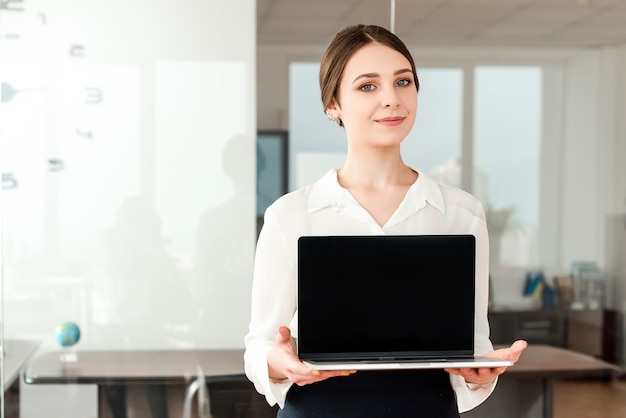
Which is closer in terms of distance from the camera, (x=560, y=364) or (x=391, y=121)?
(x=391, y=121)

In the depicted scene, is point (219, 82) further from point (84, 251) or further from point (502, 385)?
point (502, 385)

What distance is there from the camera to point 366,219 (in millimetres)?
1818

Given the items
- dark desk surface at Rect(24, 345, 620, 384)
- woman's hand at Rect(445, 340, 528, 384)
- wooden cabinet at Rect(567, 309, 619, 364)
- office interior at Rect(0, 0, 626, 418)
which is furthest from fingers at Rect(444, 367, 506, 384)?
wooden cabinet at Rect(567, 309, 619, 364)

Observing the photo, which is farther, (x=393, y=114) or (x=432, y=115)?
(x=432, y=115)

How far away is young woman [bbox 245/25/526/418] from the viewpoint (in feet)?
5.79

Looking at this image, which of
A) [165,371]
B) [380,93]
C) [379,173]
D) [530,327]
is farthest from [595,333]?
[380,93]

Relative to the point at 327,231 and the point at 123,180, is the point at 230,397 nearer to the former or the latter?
the point at 123,180

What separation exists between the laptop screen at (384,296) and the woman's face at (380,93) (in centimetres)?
24

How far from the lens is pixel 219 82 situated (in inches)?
123

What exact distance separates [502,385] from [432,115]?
0.99 m

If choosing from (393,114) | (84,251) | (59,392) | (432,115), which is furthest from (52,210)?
(393,114)

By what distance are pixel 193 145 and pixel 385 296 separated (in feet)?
5.04

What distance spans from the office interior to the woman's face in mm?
1220

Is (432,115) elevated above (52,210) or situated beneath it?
elevated above
